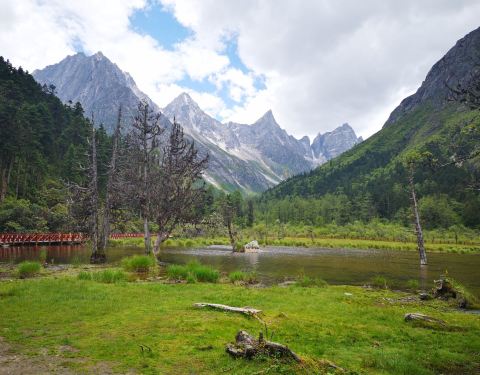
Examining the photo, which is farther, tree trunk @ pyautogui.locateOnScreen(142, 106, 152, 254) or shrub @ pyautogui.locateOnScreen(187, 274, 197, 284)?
tree trunk @ pyautogui.locateOnScreen(142, 106, 152, 254)

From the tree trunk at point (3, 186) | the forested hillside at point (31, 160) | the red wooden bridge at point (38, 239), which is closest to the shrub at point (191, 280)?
the red wooden bridge at point (38, 239)

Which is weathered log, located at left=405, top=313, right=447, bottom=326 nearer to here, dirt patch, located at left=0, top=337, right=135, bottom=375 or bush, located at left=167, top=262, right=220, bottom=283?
dirt patch, located at left=0, top=337, right=135, bottom=375

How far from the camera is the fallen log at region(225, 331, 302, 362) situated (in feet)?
29.8

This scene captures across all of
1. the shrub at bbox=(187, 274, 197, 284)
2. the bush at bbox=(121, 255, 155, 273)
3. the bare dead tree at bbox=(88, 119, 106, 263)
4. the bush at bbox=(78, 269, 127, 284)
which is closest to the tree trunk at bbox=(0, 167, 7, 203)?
the bare dead tree at bbox=(88, 119, 106, 263)

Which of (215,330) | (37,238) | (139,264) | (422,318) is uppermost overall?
(37,238)

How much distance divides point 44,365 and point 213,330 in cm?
522

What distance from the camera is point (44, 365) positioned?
29.9 ft

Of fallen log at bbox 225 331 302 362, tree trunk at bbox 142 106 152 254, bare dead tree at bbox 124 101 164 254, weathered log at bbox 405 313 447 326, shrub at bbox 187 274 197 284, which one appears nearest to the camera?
fallen log at bbox 225 331 302 362

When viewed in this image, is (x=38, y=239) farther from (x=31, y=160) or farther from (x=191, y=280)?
(x=191, y=280)

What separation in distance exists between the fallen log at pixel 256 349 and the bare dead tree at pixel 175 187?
1130 inches

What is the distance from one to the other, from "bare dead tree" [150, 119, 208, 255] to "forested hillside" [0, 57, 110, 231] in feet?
71.5

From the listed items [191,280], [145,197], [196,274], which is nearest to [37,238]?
[145,197]

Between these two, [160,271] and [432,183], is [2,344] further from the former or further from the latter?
[432,183]

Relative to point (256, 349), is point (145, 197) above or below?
above
